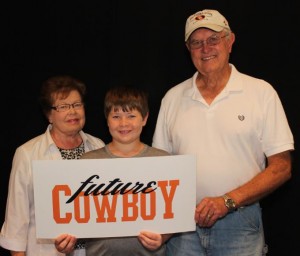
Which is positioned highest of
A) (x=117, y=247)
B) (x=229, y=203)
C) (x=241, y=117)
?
(x=241, y=117)

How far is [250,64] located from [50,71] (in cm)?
129

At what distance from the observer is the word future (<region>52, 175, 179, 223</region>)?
1601 mm

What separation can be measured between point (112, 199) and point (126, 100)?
1.43ft

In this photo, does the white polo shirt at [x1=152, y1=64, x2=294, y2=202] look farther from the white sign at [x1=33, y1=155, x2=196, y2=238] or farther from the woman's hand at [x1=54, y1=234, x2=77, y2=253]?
the woman's hand at [x1=54, y1=234, x2=77, y2=253]

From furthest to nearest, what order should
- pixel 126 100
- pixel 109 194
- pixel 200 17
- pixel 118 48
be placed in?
pixel 118 48, pixel 200 17, pixel 126 100, pixel 109 194

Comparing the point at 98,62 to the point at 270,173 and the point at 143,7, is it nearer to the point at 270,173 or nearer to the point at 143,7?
the point at 143,7

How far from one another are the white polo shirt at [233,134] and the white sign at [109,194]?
0.79 ft

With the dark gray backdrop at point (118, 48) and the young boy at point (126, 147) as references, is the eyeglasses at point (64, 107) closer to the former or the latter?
the young boy at point (126, 147)

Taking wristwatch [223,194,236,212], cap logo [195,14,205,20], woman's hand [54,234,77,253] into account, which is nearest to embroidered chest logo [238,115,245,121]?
wristwatch [223,194,236,212]

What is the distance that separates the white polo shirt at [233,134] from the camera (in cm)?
185

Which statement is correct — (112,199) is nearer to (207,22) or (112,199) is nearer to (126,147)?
(126,147)

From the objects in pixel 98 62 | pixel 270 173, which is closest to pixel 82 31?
pixel 98 62


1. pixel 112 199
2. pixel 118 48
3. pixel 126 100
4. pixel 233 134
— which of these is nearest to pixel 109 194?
pixel 112 199

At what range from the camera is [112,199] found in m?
1.62
